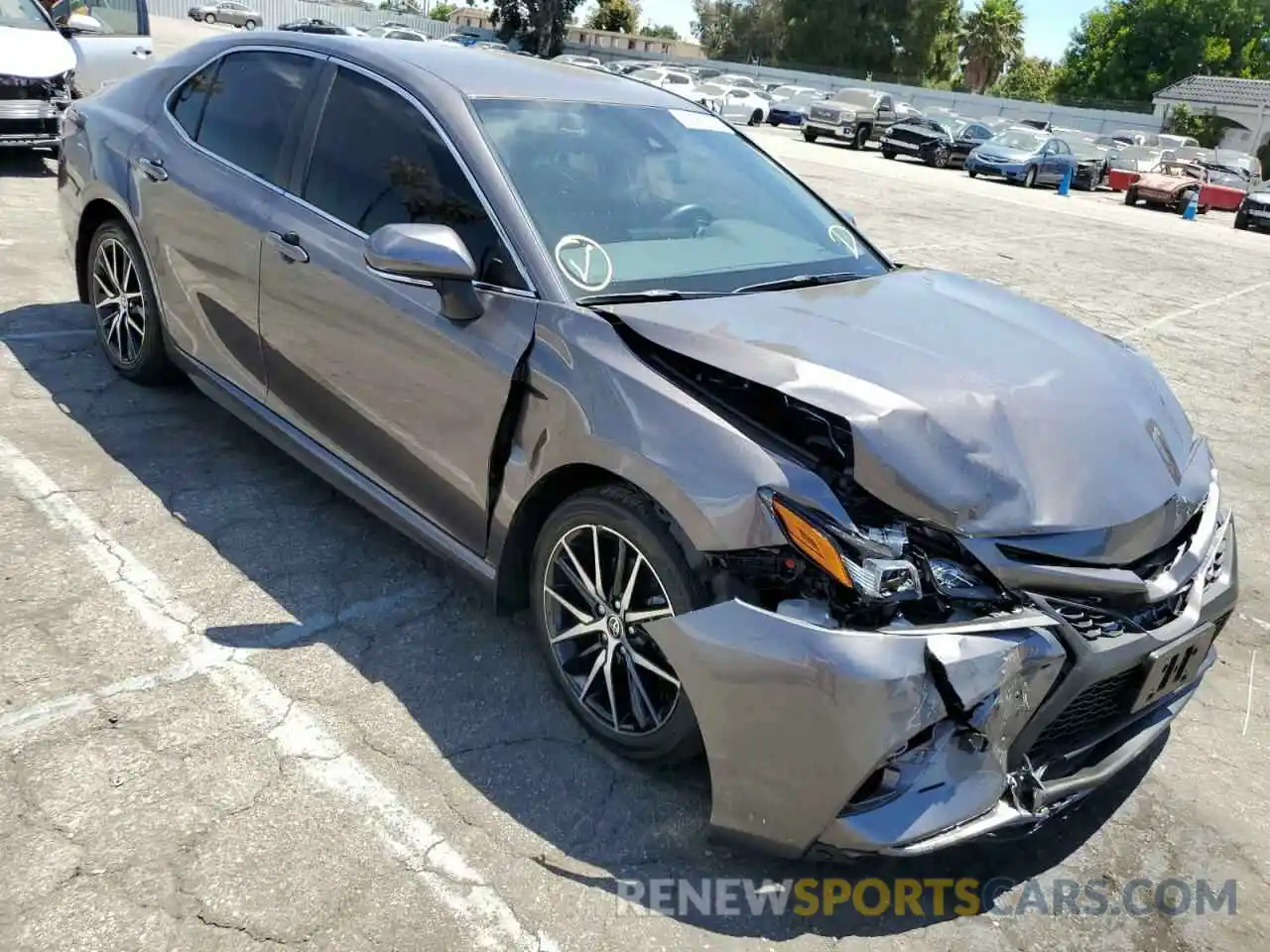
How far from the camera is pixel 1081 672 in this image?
2.35 m

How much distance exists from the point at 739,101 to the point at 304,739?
123ft

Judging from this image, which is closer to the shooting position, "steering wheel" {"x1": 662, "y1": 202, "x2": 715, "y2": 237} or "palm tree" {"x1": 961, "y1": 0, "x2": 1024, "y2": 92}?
→ "steering wheel" {"x1": 662, "y1": 202, "x2": 715, "y2": 237}

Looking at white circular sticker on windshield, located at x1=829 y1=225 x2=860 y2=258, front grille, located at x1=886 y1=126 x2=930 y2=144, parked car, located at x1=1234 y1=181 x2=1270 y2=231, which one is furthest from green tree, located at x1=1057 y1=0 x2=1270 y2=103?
white circular sticker on windshield, located at x1=829 y1=225 x2=860 y2=258

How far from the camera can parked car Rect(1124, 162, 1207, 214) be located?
24.9m

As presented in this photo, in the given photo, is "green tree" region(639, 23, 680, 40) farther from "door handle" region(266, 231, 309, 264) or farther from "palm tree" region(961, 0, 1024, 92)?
"door handle" region(266, 231, 309, 264)

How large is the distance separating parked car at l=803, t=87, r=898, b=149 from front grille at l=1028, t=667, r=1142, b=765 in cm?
3053

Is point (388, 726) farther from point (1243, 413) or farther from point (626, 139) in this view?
point (1243, 413)

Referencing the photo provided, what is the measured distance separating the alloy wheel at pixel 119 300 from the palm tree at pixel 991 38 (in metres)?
79.7

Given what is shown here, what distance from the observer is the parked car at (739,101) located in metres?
36.2

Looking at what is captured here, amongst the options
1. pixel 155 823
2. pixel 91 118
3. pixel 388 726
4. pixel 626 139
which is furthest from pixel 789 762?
pixel 91 118

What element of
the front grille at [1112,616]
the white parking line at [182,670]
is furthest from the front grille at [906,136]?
the front grille at [1112,616]

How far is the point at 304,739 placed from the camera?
286cm

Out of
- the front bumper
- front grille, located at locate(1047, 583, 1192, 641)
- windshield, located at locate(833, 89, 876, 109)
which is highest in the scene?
windshield, located at locate(833, 89, 876, 109)

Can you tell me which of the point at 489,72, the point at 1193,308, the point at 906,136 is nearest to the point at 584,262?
the point at 489,72
